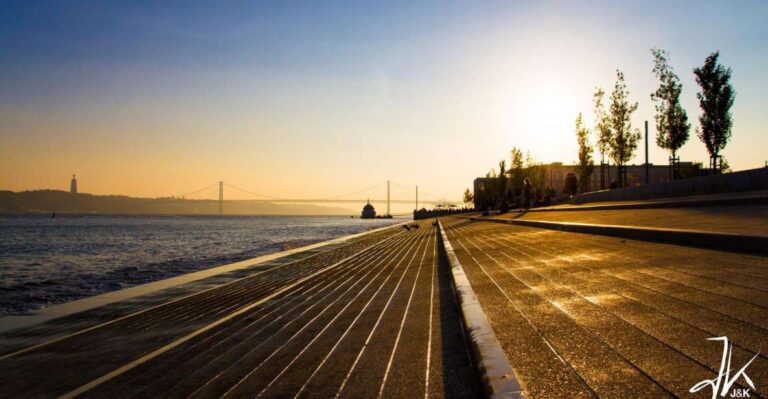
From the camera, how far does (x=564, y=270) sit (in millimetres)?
6449

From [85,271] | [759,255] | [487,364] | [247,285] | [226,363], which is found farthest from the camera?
[85,271]

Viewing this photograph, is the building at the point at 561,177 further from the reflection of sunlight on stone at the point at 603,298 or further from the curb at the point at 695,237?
the reflection of sunlight on stone at the point at 603,298

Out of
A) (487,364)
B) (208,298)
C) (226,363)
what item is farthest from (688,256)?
(208,298)

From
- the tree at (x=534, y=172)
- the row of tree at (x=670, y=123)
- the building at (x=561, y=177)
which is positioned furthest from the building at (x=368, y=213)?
the row of tree at (x=670, y=123)

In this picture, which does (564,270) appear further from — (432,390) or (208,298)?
(208,298)

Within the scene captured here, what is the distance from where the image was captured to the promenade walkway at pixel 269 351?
357 cm

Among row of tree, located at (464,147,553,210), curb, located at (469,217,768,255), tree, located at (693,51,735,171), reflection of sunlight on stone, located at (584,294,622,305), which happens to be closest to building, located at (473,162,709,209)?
row of tree, located at (464,147,553,210)

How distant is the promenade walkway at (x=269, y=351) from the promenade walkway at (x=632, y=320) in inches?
21.4

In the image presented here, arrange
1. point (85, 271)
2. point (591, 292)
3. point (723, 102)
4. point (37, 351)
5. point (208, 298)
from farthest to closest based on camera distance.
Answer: point (723, 102), point (85, 271), point (208, 298), point (37, 351), point (591, 292)

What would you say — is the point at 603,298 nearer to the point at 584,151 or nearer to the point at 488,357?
the point at 488,357

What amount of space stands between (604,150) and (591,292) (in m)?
40.2

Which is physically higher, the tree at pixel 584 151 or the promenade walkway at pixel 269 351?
the tree at pixel 584 151

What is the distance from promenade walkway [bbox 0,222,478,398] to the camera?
357 cm

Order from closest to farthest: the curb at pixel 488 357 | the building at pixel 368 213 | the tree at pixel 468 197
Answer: the curb at pixel 488 357 < the tree at pixel 468 197 < the building at pixel 368 213
